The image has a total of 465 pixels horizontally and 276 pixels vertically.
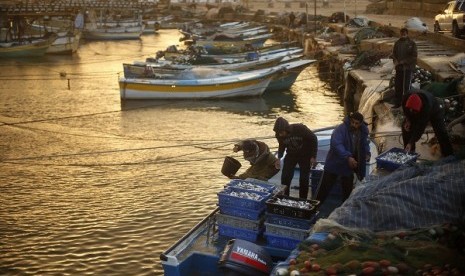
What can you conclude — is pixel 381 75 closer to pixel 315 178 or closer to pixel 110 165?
pixel 110 165

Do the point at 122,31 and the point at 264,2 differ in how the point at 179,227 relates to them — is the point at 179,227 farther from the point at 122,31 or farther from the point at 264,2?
the point at 264,2

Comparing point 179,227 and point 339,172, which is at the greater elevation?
point 339,172

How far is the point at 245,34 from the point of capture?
46.0m

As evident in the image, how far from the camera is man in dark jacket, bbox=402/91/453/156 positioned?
8.69 m

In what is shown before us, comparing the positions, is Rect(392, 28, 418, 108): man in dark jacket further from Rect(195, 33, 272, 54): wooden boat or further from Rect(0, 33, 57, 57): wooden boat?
Rect(0, 33, 57, 57): wooden boat

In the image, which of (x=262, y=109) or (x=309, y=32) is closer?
(x=262, y=109)

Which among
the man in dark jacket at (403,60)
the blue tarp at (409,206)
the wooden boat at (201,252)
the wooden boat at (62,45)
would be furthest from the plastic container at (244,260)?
the wooden boat at (62,45)

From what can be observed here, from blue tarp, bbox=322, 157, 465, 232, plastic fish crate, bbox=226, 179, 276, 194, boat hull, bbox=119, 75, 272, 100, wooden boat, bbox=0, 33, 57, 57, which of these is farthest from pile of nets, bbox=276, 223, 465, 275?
wooden boat, bbox=0, 33, 57, 57

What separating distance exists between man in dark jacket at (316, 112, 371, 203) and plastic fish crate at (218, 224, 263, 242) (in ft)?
5.10

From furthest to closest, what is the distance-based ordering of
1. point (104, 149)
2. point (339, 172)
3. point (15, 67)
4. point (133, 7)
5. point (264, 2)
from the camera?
point (264, 2), point (133, 7), point (15, 67), point (104, 149), point (339, 172)

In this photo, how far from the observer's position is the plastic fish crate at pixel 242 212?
6.83 meters

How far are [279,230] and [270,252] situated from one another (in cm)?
30

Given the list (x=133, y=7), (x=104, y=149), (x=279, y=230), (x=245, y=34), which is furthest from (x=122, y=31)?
(x=279, y=230)

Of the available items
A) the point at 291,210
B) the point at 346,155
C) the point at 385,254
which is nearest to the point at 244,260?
the point at 291,210
